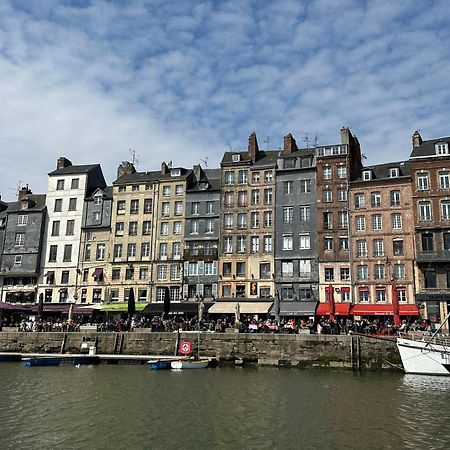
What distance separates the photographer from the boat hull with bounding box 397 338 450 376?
32656 mm

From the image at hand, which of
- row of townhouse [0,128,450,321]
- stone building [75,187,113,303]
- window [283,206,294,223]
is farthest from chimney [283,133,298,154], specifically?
stone building [75,187,113,303]

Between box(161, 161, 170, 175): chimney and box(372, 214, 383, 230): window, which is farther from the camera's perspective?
box(161, 161, 170, 175): chimney

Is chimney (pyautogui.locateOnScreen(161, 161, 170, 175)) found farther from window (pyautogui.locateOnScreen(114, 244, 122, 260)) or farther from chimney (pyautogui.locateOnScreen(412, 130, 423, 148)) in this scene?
chimney (pyautogui.locateOnScreen(412, 130, 423, 148))

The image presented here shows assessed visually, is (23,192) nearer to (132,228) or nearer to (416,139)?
(132,228)

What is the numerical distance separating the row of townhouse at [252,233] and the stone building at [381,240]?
93 mm

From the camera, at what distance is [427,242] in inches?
1794

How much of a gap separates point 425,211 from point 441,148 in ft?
19.5

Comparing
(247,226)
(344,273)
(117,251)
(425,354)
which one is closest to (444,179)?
(344,273)

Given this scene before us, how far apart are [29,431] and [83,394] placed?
7.10 meters

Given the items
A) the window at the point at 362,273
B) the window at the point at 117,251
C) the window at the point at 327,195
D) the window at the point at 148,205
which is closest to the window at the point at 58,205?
the window at the point at 117,251

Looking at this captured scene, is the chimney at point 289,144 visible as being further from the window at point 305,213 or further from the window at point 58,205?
the window at point 58,205

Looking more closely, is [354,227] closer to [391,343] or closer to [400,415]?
[391,343]

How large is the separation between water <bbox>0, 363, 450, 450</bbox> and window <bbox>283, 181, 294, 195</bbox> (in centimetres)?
2276

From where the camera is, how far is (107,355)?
3984 centimetres
